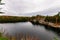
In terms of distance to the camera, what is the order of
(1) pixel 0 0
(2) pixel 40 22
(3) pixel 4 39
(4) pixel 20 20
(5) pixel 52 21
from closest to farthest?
(3) pixel 4 39
(1) pixel 0 0
(5) pixel 52 21
(2) pixel 40 22
(4) pixel 20 20

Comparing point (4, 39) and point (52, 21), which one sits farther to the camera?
point (52, 21)

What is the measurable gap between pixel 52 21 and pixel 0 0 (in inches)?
3116

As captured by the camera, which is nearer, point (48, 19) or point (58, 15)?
point (58, 15)

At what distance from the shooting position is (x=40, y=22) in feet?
362

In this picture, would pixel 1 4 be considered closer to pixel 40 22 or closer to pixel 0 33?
pixel 0 33

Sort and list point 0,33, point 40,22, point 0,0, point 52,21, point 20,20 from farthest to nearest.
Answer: point 20,20, point 40,22, point 52,21, point 0,33, point 0,0

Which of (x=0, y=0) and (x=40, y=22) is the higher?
(x=0, y=0)

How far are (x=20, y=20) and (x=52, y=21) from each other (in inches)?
1978

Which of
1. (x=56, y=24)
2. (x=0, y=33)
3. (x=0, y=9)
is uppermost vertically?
(x=0, y=9)

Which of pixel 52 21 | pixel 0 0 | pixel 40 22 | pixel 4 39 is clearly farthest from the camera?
pixel 40 22

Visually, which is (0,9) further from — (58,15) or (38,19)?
(38,19)

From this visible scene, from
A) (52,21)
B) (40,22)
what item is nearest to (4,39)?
(52,21)

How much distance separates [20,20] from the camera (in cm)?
13662

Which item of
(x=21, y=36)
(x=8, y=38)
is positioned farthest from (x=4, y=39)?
(x=21, y=36)
